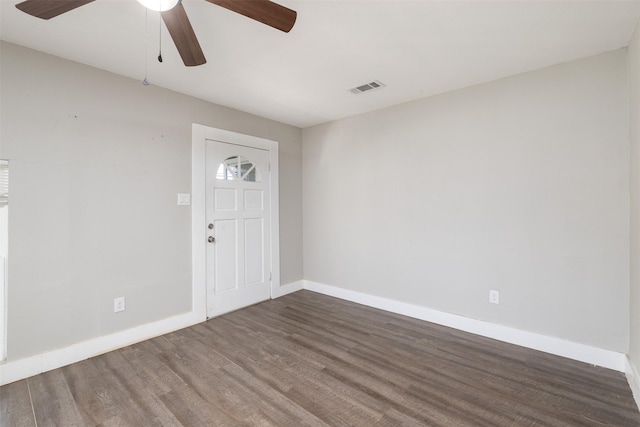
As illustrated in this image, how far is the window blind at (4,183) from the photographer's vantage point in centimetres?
207

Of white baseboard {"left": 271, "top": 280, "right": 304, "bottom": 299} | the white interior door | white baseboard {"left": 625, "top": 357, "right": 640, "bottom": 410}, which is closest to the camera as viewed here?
white baseboard {"left": 625, "top": 357, "right": 640, "bottom": 410}

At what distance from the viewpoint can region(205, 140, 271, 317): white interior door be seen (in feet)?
10.5

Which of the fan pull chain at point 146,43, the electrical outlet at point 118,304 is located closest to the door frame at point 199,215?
the electrical outlet at point 118,304

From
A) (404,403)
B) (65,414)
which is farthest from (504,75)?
(65,414)

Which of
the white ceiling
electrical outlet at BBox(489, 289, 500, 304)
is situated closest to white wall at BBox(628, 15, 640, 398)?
the white ceiling

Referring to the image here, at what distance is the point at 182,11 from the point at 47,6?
→ 604 mm

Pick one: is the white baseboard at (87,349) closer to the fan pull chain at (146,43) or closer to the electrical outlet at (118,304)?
the electrical outlet at (118,304)

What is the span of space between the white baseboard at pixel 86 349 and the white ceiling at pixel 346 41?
2.30 m

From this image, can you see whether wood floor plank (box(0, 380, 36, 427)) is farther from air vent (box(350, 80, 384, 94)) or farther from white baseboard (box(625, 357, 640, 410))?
white baseboard (box(625, 357, 640, 410))

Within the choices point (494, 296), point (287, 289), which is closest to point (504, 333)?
point (494, 296)

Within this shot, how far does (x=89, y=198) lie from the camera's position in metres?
2.41

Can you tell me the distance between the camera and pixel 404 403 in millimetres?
1828

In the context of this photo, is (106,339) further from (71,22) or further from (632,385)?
(632,385)

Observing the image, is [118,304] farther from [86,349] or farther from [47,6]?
[47,6]
